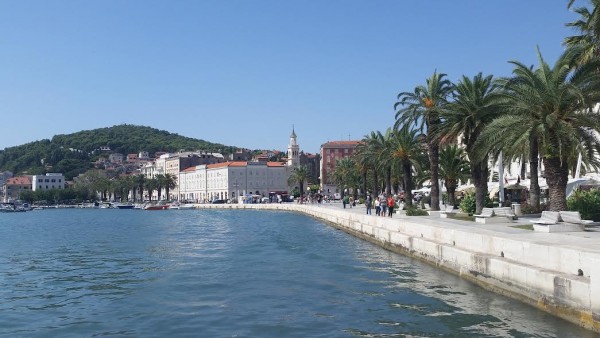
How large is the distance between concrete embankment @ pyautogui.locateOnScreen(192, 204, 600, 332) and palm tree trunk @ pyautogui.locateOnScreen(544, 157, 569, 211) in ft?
11.6

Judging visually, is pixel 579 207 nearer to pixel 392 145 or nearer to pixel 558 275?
pixel 558 275

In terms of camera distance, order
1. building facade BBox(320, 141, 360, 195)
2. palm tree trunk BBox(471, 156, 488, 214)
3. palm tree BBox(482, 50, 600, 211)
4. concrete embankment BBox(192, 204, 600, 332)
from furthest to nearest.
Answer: building facade BBox(320, 141, 360, 195)
palm tree trunk BBox(471, 156, 488, 214)
palm tree BBox(482, 50, 600, 211)
concrete embankment BBox(192, 204, 600, 332)

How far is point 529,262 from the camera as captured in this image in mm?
16766

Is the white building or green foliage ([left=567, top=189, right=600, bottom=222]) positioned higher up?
the white building

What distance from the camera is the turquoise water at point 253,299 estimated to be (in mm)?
14695

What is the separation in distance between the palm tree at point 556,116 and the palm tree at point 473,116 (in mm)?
7483

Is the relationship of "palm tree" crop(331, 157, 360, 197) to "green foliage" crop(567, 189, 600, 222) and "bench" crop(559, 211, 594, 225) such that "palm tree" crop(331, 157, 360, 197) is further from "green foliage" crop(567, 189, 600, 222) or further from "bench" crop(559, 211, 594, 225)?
"bench" crop(559, 211, 594, 225)

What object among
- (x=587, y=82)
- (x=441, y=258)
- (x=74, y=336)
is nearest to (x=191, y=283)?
(x=74, y=336)

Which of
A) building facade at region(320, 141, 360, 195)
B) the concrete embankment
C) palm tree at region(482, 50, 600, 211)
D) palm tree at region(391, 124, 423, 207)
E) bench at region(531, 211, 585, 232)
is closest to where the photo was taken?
the concrete embankment

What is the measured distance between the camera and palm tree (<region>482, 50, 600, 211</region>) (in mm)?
24297

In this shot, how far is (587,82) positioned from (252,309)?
16.2 metres

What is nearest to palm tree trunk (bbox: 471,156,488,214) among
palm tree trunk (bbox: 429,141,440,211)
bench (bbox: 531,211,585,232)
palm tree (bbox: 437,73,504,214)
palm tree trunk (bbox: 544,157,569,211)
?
palm tree (bbox: 437,73,504,214)

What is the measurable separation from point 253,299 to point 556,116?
577 inches

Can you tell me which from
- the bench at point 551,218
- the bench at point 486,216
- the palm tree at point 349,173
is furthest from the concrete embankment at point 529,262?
the palm tree at point 349,173
